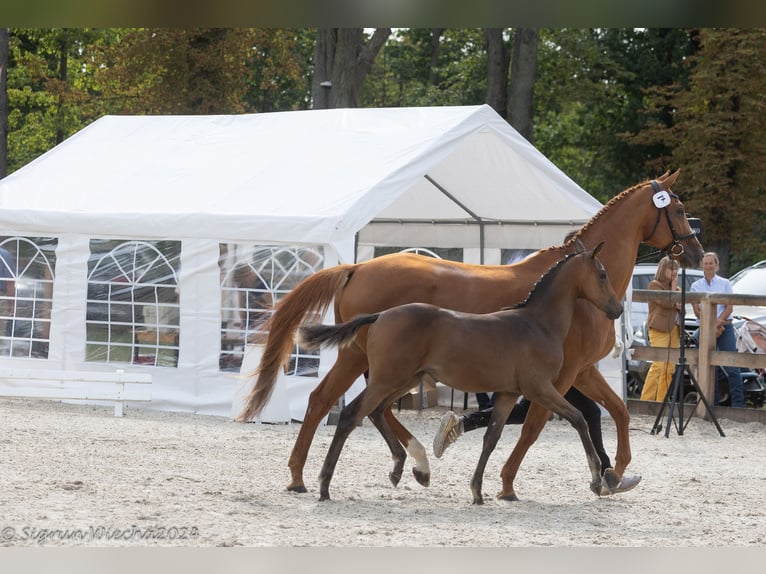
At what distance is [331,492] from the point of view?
22.0 ft

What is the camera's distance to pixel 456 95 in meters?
32.6

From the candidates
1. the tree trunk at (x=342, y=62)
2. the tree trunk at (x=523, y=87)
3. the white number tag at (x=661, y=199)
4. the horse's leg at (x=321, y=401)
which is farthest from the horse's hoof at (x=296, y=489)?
the tree trunk at (x=523, y=87)

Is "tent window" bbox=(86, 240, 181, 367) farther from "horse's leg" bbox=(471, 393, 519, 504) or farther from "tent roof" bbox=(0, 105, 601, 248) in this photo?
"horse's leg" bbox=(471, 393, 519, 504)

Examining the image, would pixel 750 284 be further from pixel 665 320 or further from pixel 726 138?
pixel 726 138

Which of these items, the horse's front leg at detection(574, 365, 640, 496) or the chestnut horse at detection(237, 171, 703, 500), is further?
the horse's front leg at detection(574, 365, 640, 496)

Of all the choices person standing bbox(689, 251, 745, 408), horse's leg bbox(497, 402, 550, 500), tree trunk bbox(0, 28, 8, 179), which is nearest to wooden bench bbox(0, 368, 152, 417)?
horse's leg bbox(497, 402, 550, 500)

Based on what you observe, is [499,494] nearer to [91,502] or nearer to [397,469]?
[397,469]

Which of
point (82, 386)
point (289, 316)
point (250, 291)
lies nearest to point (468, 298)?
point (289, 316)

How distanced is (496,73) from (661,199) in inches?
671

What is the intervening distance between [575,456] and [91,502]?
4.45 m

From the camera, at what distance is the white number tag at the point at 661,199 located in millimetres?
7566

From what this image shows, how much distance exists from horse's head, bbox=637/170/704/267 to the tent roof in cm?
305

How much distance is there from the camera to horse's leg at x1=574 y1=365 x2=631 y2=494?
723 centimetres

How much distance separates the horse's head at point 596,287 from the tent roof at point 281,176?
3684 mm
